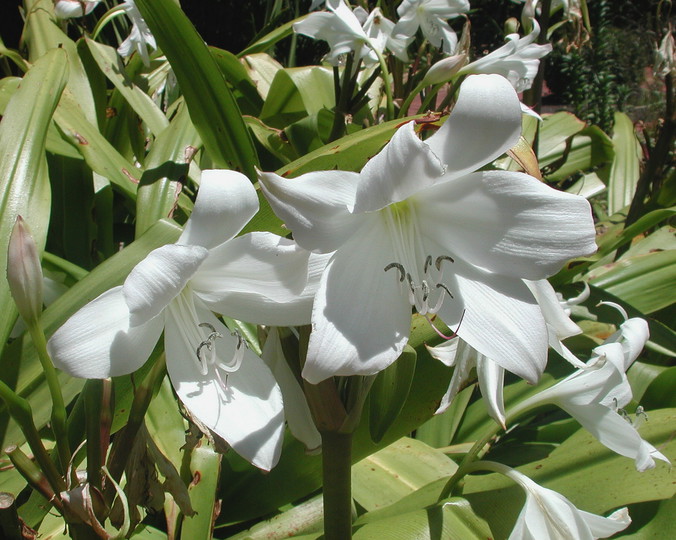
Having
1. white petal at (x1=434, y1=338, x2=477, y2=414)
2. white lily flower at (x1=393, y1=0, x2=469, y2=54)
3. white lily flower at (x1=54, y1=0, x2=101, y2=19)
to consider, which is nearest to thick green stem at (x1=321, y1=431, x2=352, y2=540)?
white petal at (x1=434, y1=338, x2=477, y2=414)

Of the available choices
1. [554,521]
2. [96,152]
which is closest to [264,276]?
[554,521]

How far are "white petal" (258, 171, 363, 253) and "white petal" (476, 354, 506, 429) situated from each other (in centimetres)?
27

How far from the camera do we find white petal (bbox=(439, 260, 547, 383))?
56 cm

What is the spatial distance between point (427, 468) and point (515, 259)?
69 centimetres

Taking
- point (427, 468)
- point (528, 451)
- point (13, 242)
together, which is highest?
point (13, 242)

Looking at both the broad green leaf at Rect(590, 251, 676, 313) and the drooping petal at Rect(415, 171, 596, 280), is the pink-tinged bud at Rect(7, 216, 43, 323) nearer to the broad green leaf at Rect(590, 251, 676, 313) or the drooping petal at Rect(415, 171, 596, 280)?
the drooping petal at Rect(415, 171, 596, 280)

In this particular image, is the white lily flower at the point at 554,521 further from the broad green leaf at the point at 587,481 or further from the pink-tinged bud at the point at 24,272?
the pink-tinged bud at the point at 24,272

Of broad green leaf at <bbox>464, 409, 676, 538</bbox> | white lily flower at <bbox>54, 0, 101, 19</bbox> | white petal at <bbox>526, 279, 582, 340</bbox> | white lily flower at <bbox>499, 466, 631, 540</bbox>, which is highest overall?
white lily flower at <bbox>54, 0, 101, 19</bbox>

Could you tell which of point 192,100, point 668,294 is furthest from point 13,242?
point 668,294

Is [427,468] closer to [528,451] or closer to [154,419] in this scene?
[528,451]

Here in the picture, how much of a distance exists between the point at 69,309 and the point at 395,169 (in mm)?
619

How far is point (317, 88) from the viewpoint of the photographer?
2051 mm

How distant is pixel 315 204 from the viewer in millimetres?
527

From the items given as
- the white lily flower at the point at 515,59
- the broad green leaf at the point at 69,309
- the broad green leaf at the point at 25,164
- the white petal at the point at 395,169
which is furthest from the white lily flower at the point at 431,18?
the white petal at the point at 395,169
